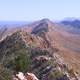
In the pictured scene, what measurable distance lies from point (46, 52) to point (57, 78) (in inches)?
372

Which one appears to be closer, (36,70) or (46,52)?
(36,70)

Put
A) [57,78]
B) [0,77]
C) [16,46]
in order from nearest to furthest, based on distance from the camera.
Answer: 1. [0,77]
2. [57,78]
3. [16,46]

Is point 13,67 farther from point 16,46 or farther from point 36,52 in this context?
point 16,46

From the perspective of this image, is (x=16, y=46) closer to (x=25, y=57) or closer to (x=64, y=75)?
(x=25, y=57)

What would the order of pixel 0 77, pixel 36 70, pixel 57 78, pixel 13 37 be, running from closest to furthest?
pixel 0 77
pixel 57 78
pixel 36 70
pixel 13 37

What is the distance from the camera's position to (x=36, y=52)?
31391 millimetres

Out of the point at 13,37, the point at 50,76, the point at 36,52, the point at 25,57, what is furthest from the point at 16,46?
the point at 50,76

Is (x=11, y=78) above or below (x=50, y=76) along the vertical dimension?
above

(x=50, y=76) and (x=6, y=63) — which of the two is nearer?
(x=50, y=76)

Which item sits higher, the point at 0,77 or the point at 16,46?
the point at 0,77

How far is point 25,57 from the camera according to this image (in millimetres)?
25078

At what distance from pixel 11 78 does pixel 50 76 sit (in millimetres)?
4953

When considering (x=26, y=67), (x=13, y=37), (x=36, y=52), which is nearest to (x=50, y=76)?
(x=26, y=67)

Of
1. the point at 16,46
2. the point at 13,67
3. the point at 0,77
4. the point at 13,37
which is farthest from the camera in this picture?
the point at 13,37
